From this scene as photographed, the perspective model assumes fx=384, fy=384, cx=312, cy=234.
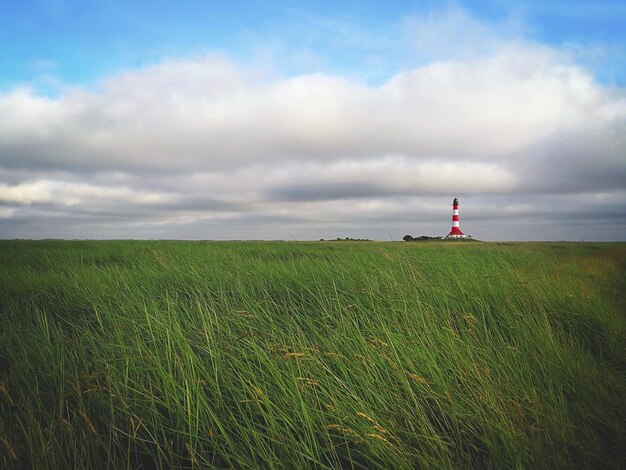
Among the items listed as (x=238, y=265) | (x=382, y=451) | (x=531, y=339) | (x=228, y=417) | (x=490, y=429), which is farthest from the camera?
(x=238, y=265)

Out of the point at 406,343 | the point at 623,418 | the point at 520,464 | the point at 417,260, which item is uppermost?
the point at 417,260

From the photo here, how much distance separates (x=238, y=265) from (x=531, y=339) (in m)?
5.57

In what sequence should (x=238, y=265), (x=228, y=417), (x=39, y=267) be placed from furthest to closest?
(x=39, y=267) < (x=238, y=265) < (x=228, y=417)

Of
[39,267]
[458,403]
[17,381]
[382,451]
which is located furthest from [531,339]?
[39,267]

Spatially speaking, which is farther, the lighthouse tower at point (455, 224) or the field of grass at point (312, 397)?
the lighthouse tower at point (455, 224)

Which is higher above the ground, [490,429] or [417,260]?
[417,260]

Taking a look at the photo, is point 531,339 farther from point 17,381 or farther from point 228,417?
point 17,381

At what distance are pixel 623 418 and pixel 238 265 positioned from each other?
6522 millimetres

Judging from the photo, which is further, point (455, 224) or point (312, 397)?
point (455, 224)

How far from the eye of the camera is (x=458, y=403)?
8.99 ft

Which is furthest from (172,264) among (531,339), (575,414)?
(575,414)

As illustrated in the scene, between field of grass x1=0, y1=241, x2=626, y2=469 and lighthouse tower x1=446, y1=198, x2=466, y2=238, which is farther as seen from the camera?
lighthouse tower x1=446, y1=198, x2=466, y2=238

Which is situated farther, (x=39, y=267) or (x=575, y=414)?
(x=39, y=267)

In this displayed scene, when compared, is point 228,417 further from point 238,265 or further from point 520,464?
point 238,265
